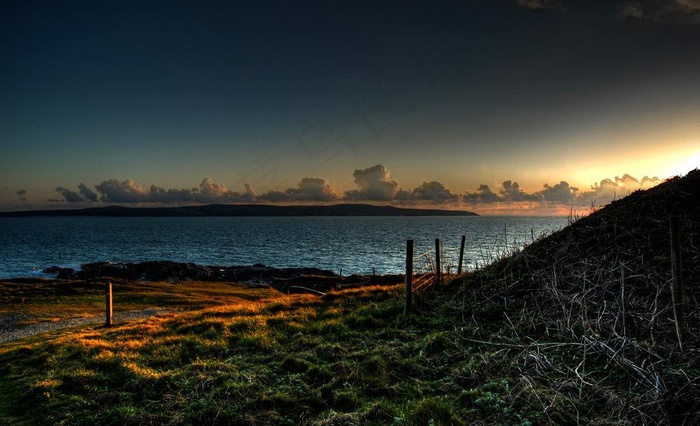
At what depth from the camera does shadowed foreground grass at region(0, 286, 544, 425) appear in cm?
768

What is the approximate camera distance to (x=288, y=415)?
309 inches

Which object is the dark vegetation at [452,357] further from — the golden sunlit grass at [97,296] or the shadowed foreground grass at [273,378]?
the golden sunlit grass at [97,296]

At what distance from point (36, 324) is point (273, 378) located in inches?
909

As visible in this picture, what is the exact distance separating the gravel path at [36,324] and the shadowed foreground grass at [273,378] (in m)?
8.26

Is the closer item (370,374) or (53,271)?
(370,374)

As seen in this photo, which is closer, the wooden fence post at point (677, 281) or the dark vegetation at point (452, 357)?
the dark vegetation at point (452, 357)

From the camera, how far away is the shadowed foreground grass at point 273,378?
25.2ft

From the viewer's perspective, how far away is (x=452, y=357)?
10352 millimetres

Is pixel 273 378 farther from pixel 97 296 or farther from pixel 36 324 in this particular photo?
pixel 97 296

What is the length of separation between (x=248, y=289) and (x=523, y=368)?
140 ft

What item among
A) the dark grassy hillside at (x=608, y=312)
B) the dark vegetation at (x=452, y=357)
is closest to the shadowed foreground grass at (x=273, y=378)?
the dark vegetation at (x=452, y=357)

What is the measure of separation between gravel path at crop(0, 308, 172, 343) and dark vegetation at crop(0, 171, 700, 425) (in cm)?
802

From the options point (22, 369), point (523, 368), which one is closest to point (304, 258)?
point (22, 369)

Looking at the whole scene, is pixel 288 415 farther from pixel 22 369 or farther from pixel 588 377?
pixel 22 369
